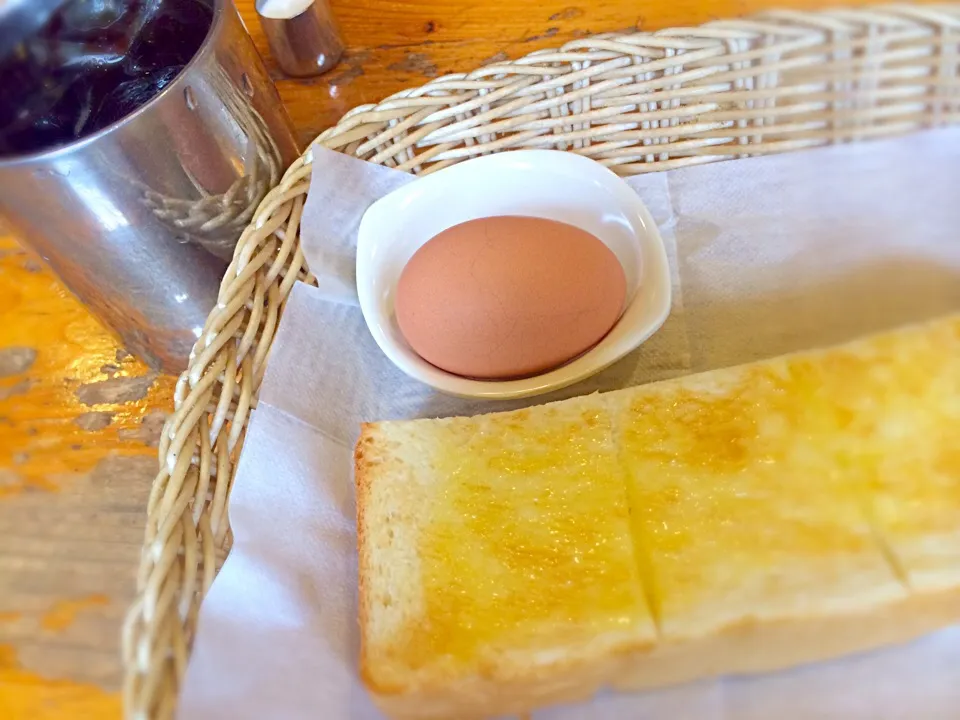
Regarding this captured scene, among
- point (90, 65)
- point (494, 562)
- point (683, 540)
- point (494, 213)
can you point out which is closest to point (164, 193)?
point (90, 65)

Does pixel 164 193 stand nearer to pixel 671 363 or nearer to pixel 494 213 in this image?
pixel 494 213

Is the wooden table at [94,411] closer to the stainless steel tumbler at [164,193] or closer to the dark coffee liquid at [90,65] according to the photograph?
the stainless steel tumbler at [164,193]

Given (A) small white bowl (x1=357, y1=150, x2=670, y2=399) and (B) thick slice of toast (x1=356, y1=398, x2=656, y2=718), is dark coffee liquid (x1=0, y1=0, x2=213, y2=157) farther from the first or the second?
(B) thick slice of toast (x1=356, y1=398, x2=656, y2=718)

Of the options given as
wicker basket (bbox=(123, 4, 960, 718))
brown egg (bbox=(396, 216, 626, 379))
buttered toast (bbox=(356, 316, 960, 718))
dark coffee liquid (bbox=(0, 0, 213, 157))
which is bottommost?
buttered toast (bbox=(356, 316, 960, 718))

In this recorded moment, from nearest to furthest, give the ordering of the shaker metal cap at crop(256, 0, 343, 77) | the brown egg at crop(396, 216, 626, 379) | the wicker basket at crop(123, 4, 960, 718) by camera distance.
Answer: the wicker basket at crop(123, 4, 960, 718)
the brown egg at crop(396, 216, 626, 379)
the shaker metal cap at crop(256, 0, 343, 77)

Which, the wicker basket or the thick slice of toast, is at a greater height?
the wicker basket

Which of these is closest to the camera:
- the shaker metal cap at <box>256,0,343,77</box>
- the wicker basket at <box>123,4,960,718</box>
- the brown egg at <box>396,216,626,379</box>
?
the wicker basket at <box>123,4,960,718</box>

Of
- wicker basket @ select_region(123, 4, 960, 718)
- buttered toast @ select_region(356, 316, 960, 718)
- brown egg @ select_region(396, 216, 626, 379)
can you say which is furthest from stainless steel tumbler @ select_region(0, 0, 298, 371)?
buttered toast @ select_region(356, 316, 960, 718)
